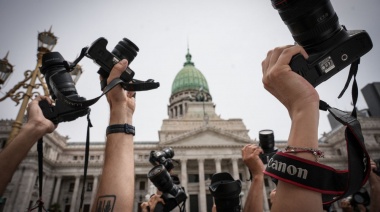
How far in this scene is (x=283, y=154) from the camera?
1.11 meters

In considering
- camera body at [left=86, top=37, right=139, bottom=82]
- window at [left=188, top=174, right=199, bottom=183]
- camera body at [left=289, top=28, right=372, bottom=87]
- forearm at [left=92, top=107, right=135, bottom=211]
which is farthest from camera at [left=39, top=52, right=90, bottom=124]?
window at [left=188, top=174, right=199, bottom=183]

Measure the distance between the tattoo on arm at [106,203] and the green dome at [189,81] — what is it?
5692 centimetres

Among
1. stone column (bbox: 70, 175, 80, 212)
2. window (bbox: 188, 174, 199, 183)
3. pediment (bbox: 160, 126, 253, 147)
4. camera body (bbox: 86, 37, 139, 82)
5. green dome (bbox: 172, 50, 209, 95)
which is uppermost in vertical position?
green dome (bbox: 172, 50, 209, 95)

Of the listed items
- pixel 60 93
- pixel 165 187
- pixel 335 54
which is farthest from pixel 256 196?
pixel 60 93

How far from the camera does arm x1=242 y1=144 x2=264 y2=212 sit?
8.51 ft

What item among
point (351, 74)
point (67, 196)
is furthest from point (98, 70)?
point (67, 196)

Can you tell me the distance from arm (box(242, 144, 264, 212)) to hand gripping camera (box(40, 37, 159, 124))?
148cm

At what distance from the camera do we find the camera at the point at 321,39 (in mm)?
1376

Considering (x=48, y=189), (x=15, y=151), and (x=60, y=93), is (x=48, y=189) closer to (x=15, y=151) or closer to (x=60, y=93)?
→ (x=15, y=151)

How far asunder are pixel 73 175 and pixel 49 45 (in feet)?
125

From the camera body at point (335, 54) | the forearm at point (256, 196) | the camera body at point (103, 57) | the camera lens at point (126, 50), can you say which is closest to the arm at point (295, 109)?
the camera body at point (335, 54)

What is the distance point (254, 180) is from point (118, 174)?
5.74 ft

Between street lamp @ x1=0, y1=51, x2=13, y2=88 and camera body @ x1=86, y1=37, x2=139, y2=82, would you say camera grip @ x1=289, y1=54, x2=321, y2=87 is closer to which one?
camera body @ x1=86, y1=37, x2=139, y2=82

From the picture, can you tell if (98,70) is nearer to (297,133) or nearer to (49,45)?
(297,133)
